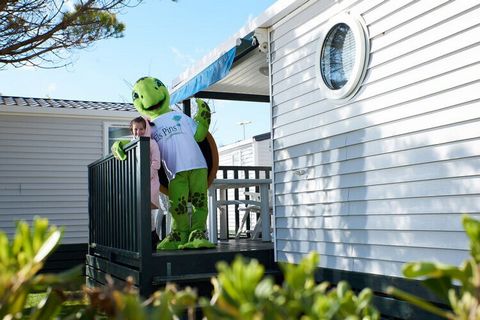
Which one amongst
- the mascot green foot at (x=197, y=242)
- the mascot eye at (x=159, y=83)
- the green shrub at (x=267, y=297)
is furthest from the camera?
the mascot eye at (x=159, y=83)

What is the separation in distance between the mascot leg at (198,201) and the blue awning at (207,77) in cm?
100

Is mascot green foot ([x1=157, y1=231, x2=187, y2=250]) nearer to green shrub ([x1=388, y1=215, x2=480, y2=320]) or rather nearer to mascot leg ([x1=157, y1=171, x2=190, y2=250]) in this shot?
mascot leg ([x1=157, y1=171, x2=190, y2=250])

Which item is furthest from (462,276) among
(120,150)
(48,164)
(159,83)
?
(48,164)

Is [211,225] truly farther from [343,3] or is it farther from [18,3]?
[18,3]

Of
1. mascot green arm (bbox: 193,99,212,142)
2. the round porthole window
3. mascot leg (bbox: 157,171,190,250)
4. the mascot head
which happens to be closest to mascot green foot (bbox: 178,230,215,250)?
mascot leg (bbox: 157,171,190,250)

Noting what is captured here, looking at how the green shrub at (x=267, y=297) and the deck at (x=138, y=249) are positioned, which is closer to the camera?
the green shrub at (x=267, y=297)

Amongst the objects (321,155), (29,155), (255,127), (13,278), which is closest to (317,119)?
(321,155)

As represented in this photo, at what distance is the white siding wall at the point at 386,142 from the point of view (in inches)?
132

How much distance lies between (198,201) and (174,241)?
0.46m

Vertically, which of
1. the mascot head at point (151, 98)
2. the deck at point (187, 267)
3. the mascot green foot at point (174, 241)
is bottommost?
the deck at point (187, 267)

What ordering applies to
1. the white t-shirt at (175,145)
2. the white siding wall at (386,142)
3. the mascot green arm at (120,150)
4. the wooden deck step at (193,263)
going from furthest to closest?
the white t-shirt at (175,145) < the mascot green arm at (120,150) < the wooden deck step at (193,263) < the white siding wall at (386,142)

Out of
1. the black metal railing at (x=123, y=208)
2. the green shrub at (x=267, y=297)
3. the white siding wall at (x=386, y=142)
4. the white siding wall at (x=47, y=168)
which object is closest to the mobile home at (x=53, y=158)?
the white siding wall at (x=47, y=168)

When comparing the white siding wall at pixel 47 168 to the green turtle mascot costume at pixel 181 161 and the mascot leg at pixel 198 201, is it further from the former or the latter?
the mascot leg at pixel 198 201

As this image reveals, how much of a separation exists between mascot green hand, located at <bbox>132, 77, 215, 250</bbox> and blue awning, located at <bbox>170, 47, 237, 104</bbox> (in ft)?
1.18
